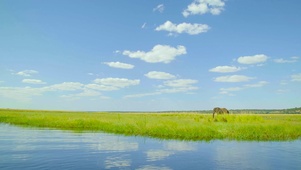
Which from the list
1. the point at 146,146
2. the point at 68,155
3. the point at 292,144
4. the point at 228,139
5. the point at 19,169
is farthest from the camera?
the point at 228,139

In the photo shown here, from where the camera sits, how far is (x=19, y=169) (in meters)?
14.7

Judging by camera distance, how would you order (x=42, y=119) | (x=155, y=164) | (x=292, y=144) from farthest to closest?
(x=42, y=119)
(x=292, y=144)
(x=155, y=164)

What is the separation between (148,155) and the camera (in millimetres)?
19297

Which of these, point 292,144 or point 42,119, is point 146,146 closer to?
point 292,144

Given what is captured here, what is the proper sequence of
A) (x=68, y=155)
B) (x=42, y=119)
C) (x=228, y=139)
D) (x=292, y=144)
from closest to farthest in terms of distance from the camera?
1. (x=68, y=155)
2. (x=292, y=144)
3. (x=228, y=139)
4. (x=42, y=119)

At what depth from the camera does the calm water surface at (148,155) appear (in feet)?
53.6

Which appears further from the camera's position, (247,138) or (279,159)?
(247,138)

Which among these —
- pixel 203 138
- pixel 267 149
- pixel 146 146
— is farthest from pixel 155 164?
pixel 203 138

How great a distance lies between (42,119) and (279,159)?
3524 cm

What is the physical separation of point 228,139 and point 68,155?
14392 millimetres

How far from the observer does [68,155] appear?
19.0 meters

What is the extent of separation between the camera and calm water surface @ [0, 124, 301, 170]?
16.3m

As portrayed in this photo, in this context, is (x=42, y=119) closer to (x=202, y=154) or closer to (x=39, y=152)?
(x=39, y=152)

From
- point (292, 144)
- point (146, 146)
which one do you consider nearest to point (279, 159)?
point (292, 144)
